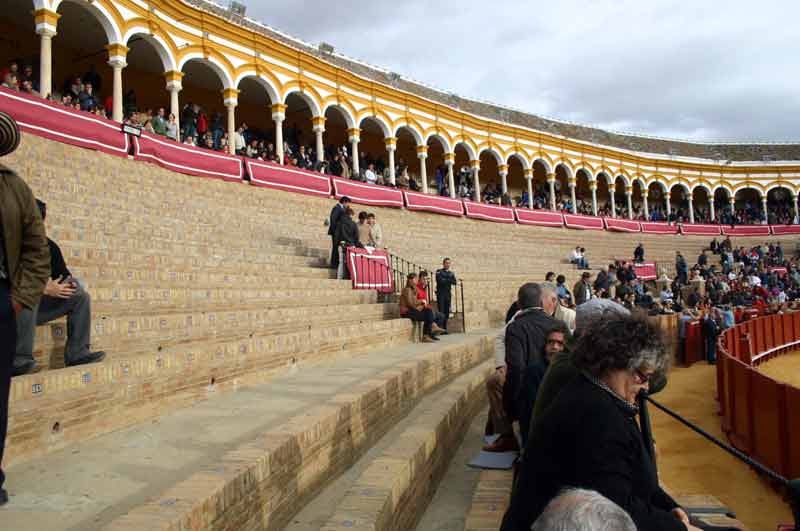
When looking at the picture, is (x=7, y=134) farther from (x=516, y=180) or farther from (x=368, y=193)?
(x=516, y=180)

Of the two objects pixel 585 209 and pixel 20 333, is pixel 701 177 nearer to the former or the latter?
pixel 585 209

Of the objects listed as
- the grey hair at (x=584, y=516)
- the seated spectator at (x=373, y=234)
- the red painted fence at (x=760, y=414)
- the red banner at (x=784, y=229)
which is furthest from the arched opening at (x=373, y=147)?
the red banner at (x=784, y=229)

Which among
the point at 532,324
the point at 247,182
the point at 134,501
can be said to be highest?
the point at 247,182

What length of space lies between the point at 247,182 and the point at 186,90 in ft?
25.5

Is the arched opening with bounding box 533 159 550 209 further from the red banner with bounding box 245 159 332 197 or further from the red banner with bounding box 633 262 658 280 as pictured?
the red banner with bounding box 245 159 332 197

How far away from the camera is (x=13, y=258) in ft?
8.20

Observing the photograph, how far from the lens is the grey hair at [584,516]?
1.40 meters

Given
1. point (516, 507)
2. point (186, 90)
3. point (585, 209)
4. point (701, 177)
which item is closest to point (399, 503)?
point (516, 507)

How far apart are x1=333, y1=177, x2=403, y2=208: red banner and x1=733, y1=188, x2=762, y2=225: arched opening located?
99.7 ft

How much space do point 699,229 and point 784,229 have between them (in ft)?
23.2

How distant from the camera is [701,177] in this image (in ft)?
138

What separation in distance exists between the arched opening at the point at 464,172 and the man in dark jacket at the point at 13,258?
25.3 m

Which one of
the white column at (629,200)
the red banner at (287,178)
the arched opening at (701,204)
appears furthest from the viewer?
the arched opening at (701,204)

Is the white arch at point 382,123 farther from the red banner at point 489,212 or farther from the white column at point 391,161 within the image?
the red banner at point 489,212
